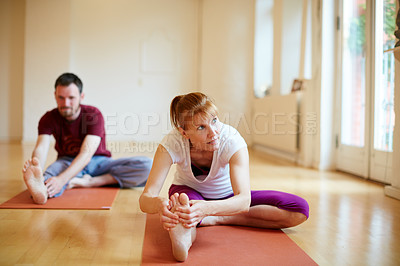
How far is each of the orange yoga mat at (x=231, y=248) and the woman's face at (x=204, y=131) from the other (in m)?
0.39

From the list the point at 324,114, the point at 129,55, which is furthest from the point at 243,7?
the point at 324,114

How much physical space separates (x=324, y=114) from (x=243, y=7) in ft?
11.7

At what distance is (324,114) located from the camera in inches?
154

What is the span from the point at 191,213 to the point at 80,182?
1.56m

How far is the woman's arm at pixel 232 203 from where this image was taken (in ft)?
4.19

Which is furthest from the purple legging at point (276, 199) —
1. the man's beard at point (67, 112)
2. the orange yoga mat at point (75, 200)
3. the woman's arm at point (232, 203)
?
the man's beard at point (67, 112)

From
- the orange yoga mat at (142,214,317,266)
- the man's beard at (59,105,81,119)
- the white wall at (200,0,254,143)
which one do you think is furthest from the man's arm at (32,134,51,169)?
the white wall at (200,0,254,143)

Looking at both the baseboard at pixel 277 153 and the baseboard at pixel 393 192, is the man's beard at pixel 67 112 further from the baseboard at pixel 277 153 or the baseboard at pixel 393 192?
the baseboard at pixel 277 153

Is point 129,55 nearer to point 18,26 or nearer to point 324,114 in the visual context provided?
point 18,26

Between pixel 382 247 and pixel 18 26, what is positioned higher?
pixel 18 26

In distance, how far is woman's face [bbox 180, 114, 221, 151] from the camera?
143cm

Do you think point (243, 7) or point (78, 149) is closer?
point (78, 149)

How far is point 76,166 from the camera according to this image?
2.38 metres

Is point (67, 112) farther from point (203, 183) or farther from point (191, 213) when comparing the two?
point (191, 213)
